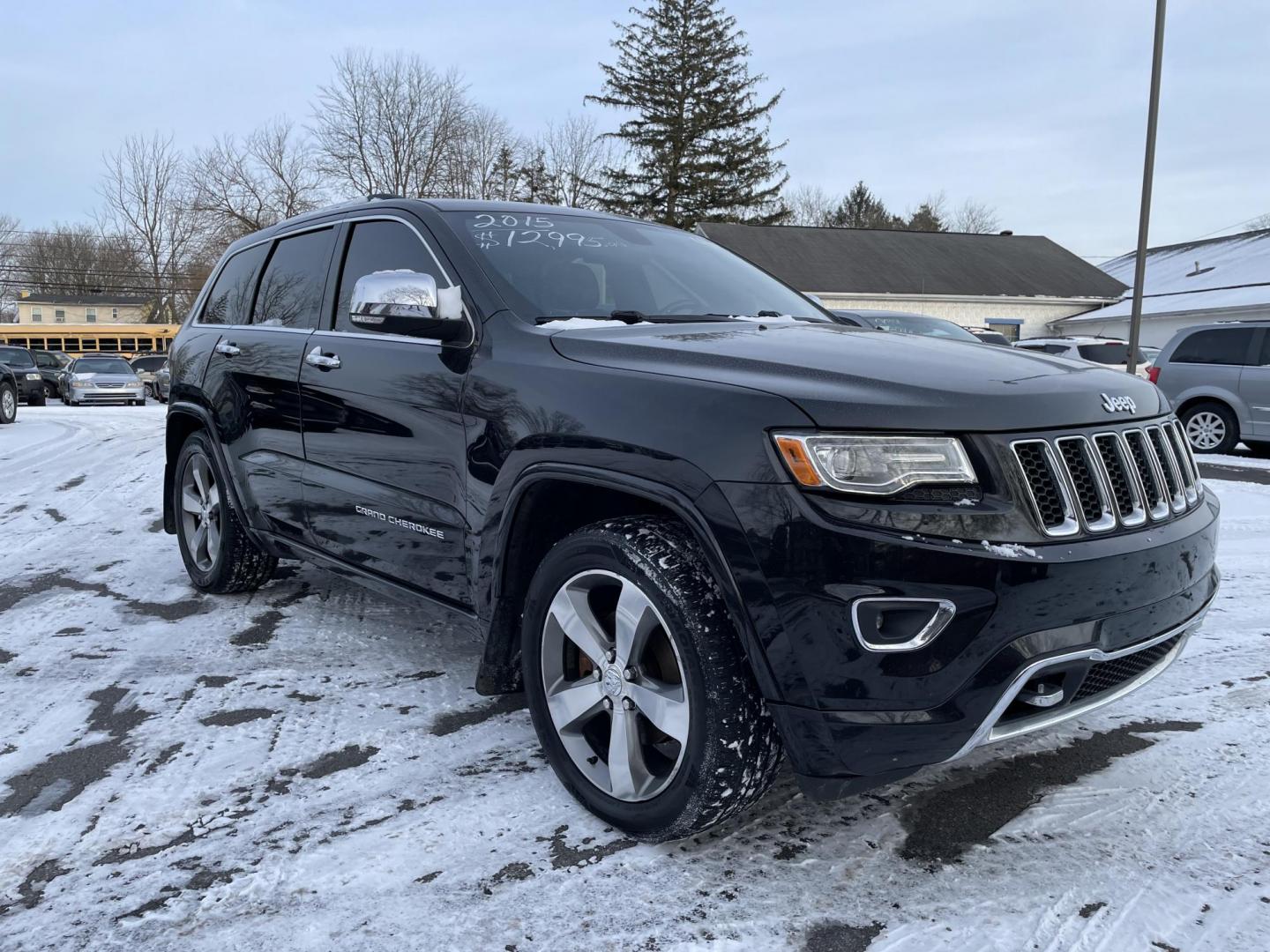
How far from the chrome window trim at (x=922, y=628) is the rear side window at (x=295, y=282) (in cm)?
264

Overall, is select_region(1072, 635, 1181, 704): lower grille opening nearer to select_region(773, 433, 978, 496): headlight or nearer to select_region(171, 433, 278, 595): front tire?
select_region(773, 433, 978, 496): headlight

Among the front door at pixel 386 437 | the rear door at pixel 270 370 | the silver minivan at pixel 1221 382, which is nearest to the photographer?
the front door at pixel 386 437

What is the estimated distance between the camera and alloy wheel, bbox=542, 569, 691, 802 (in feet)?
7.82

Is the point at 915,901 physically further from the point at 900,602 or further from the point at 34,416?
the point at 34,416

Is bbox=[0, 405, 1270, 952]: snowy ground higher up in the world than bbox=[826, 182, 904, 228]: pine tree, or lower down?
lower down

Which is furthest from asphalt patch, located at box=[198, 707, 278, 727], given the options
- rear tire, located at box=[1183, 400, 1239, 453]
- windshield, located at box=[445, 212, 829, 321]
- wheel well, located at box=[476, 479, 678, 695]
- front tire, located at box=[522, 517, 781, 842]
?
rear tire, located at box=[1183, 400, 1239, 453]

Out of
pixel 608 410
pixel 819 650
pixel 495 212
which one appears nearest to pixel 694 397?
pixel 608 410

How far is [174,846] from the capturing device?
8.13 feet

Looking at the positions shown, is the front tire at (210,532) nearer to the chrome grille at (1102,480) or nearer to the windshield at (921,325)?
the chrome grille at (1102,480)

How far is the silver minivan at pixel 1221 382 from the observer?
38.6 ft

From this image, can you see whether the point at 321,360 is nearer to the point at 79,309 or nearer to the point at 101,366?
the point at 101,366

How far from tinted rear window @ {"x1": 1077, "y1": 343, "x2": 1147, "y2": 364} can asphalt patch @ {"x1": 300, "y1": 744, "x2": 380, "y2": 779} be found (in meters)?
12.6

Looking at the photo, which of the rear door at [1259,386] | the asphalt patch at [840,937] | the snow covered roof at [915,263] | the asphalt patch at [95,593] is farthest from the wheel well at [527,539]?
the snow covered roof at [915,263]

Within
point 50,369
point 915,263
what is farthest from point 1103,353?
point 50,369
